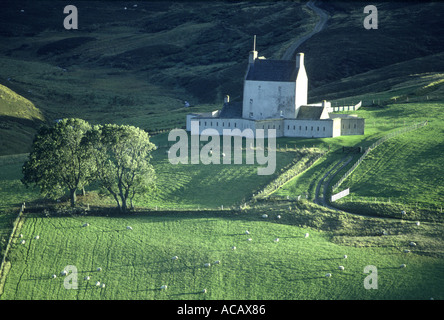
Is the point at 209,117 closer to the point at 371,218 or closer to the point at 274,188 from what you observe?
the point at 274,188

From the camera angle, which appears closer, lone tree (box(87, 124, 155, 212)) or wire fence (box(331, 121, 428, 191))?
lone tree (box(87, 124, 155, 212))

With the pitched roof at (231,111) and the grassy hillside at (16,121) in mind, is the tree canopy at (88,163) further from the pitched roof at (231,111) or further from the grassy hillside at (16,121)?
the grassy hillside at (16,121)

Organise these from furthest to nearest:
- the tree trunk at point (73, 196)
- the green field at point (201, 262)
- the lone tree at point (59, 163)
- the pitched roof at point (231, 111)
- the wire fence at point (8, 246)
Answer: the pitched roof at point (231, 111), the tree trunk at point (73, 196), the lone tree at point (59, 163), the wire fence at point (8, 246), the green field at point (201, 262)

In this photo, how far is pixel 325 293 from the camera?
50.2 meters

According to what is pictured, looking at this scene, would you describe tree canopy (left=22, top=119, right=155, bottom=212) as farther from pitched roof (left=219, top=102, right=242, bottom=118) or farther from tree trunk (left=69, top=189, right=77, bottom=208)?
pitched roof (left=219, top=102, right=242, bottom=118)

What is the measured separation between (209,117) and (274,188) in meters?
24.2

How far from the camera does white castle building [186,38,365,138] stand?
9025cm

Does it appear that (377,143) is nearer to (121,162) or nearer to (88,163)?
(121,162)

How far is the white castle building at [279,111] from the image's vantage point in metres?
90.2

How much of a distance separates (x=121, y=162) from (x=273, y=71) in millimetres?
33147

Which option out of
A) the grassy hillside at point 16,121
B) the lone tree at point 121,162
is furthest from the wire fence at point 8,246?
the grassy hillside at point 16,121

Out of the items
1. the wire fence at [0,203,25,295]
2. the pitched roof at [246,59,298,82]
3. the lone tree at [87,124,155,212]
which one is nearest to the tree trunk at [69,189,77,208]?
the lone tree at [87,124,155,212]

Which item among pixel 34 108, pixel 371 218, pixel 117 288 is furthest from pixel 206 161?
pixel 34 108

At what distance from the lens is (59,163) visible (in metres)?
69.5
